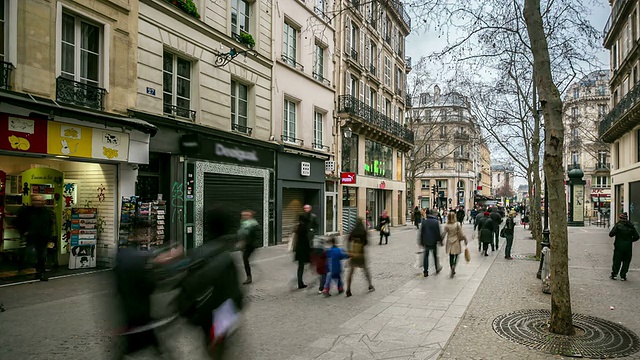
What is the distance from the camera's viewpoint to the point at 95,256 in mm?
11078

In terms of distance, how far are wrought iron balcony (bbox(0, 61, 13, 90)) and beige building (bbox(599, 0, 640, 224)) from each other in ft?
85.1

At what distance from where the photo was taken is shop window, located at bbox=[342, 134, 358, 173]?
25406mm

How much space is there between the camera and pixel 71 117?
9359 millimetres

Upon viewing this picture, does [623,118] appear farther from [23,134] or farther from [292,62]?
[23,134]

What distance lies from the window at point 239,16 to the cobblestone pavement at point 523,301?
476 inches

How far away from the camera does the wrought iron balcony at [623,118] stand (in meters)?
23.4

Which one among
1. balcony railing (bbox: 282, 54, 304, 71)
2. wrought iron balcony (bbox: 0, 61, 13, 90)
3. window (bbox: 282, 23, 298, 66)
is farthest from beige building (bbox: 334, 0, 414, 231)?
wrought iron balcony (bbox: 0, 61, 13, 90)

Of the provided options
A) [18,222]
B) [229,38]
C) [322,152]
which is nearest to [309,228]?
[18,222]

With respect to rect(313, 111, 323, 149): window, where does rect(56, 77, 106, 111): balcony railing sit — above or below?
below

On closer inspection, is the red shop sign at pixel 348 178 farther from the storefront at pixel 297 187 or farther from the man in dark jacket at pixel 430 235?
the man in dark jacket at pixel 430 235

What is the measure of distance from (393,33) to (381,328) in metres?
31.3

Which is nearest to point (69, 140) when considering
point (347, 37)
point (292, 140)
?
point (292, 140)

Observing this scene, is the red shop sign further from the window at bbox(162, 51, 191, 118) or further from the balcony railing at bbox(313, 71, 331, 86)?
the window at bbox(162, 51, 191, 118)

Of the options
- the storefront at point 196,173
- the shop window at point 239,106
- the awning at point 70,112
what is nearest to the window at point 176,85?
the storefront at point 196,173
